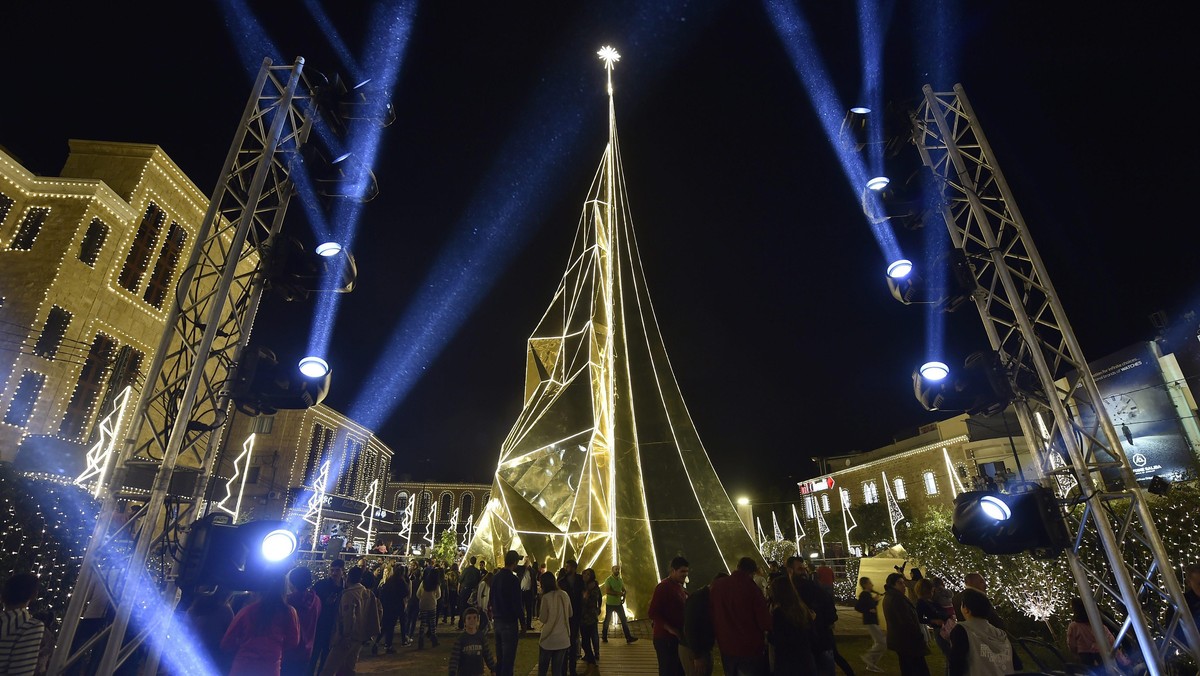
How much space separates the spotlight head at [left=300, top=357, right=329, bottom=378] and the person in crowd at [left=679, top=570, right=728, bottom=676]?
4449 mm

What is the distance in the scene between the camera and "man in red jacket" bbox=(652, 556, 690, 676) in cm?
572

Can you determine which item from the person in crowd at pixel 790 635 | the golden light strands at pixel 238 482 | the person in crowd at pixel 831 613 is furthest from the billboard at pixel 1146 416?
the golden light strands at pixel 238 482

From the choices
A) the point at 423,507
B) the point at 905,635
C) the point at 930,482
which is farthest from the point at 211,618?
the point at 423,507

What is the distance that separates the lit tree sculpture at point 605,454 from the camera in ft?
39.5

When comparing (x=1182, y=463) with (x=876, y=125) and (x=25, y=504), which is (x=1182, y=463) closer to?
(x=876, y=125)

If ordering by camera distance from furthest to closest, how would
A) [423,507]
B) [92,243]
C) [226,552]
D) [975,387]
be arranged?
1. [423,507]
2. [92,243]
3. [975,387]
4. [226,552]

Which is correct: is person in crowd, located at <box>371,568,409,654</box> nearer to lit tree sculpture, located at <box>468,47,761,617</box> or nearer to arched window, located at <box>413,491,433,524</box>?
lit tree sculpture, located at <box>468,47,761,617</box>

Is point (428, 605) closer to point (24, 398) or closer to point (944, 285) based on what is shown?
point (944, 285)

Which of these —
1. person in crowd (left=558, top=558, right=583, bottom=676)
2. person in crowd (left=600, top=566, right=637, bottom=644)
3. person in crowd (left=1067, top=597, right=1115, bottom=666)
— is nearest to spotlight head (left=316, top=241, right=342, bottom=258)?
person in crowd (left=558, top=558, right=583, bottom=676)

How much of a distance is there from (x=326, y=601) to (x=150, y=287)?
21.2m

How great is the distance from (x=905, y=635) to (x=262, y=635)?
5.92m

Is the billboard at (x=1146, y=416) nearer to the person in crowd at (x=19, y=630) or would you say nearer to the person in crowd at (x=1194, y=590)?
the person in crowd at (x=1194, y=590)

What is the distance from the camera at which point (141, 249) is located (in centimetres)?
2170

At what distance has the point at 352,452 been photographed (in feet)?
207
